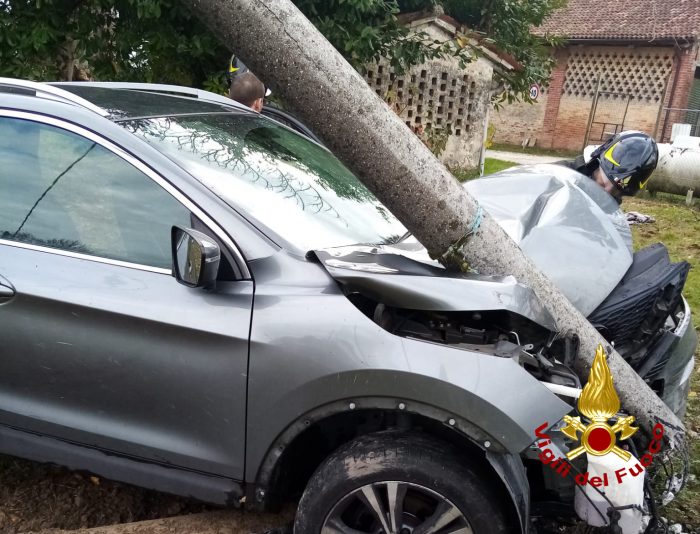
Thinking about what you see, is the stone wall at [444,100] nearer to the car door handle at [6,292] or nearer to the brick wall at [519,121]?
the car door handle at [6,292]

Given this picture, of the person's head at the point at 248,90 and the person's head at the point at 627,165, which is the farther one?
the person's head at the point at 248,90

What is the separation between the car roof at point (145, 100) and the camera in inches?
105

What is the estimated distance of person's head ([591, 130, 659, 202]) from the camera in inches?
142

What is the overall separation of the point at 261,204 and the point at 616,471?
152 centimetres

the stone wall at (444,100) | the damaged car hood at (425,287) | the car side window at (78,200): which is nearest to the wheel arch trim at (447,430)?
the damaged car hood at (425,287)

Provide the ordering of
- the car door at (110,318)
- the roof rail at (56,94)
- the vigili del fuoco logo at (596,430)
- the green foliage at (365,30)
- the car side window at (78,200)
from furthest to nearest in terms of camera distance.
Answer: the green foliage at (365,30) → the roof rail at (56,94) → the car side window at (78,200) → the car door at (110,318) → the vigili del fuoco logo at (596,430)

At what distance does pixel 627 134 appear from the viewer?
12.5ft

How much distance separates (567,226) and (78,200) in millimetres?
2132

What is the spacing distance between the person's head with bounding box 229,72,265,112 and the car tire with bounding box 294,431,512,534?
9.94ft

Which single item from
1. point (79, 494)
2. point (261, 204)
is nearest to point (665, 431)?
point (261, 204)

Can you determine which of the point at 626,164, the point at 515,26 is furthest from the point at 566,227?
the point at 515,26

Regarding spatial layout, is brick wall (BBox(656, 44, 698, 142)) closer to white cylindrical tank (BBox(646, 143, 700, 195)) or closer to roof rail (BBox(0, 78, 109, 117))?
white cylindrical tank (BBox(646, 143, 700, 195))

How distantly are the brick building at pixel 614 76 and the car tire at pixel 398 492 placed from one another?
19100mm

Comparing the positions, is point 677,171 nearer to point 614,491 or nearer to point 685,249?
point 685,249
